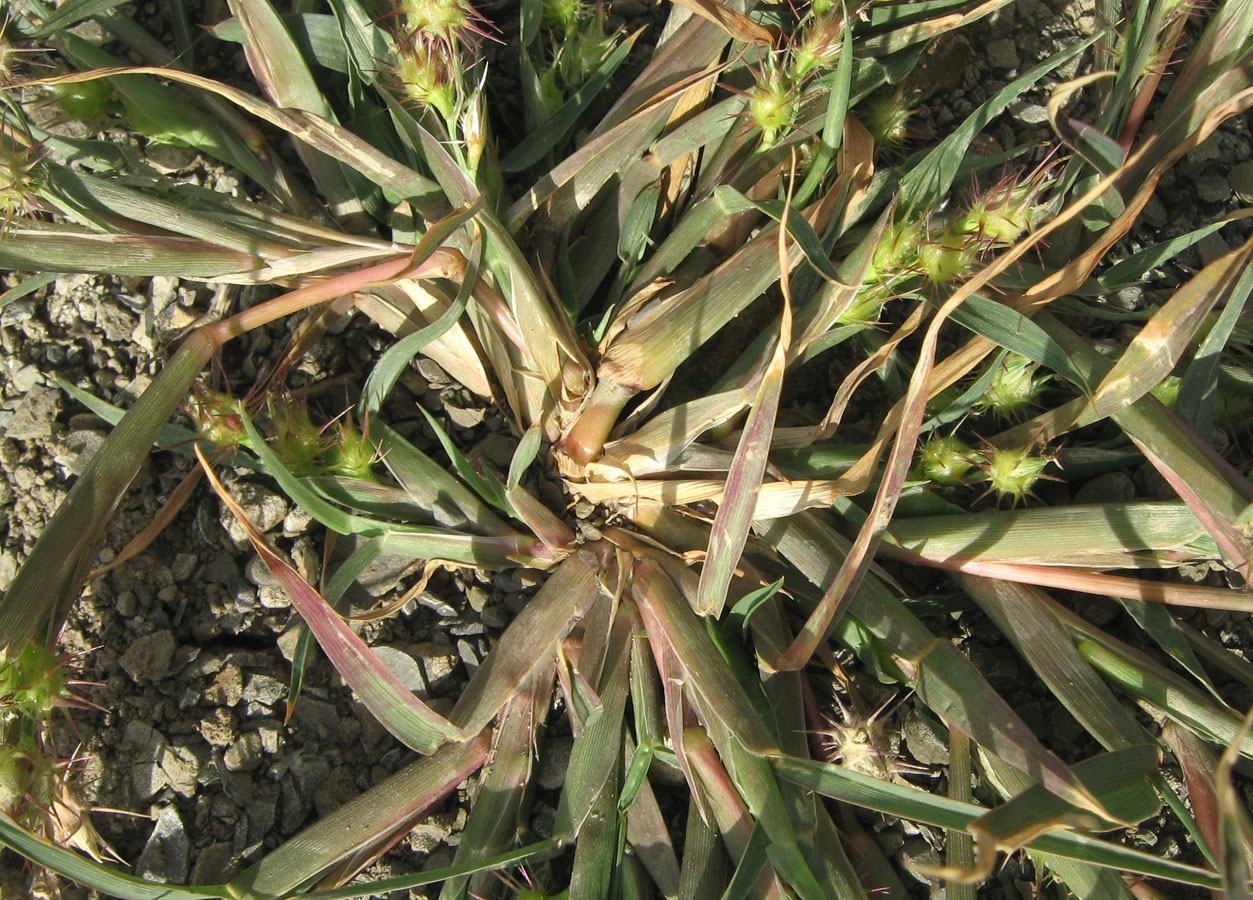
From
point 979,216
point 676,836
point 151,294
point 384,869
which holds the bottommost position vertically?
point 676,836

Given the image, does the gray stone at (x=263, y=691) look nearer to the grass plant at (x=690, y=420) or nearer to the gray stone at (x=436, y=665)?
the grass plant at (x=690, y=420)

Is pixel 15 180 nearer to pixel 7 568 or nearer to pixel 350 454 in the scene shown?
pixel 350 454

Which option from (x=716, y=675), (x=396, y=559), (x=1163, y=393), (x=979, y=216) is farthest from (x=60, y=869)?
(x=1163, y=393)

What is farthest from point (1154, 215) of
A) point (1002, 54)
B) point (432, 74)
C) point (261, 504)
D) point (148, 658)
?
point (148, 658)

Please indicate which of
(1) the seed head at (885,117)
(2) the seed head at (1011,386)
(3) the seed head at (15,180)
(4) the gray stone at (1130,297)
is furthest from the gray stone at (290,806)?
(4) the gray stone at (1130,297)

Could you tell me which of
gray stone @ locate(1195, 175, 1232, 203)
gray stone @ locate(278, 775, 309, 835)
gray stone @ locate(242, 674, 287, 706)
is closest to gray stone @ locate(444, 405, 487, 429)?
gray stone @ locate(242, 674, 287, 706)

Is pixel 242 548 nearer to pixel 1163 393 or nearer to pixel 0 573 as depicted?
pixel 0 573
